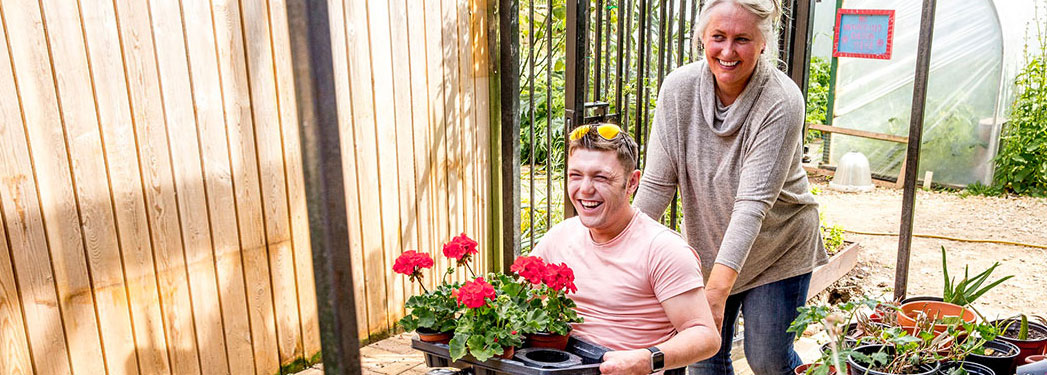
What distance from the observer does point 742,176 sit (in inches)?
71.0

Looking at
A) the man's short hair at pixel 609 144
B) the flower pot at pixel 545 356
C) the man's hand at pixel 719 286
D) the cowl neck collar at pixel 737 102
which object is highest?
the cowl neck collar at pixel 737 102

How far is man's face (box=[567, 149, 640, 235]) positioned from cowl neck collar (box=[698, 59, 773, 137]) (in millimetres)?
305

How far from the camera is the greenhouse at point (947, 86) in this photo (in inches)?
265

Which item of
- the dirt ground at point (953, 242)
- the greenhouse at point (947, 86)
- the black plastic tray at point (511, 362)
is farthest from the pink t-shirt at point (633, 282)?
the greenhouse at point (947, 86)

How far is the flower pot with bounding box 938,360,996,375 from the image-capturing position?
1.58 meters

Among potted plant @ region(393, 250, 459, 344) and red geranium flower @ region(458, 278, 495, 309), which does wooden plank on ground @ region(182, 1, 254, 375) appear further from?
red geranium flower @ region(458, 278, 495, 309)

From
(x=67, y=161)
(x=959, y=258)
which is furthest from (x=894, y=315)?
(x=959, y=258)

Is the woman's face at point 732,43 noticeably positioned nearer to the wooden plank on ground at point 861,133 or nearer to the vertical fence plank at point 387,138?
the vertical fence plank at point 387,138

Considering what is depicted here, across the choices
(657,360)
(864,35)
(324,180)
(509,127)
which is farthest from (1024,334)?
(864,35)

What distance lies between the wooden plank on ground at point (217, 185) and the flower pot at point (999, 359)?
2.33 m

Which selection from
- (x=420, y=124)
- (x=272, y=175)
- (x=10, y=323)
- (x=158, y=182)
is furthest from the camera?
(x=420, y=124)

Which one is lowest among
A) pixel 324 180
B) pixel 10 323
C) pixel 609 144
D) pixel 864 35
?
pixel 10 323

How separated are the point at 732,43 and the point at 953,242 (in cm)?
471

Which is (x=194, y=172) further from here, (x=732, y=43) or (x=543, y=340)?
(x=732, y=43)
